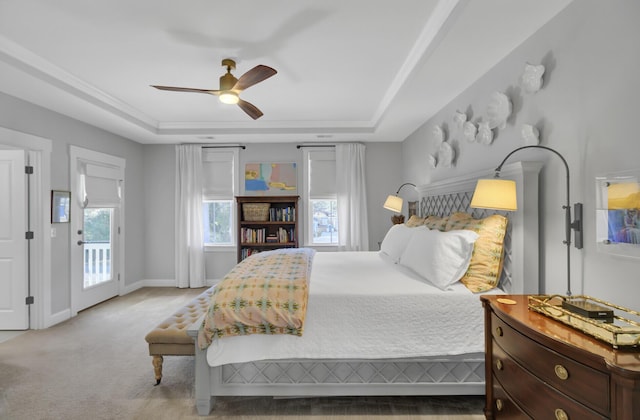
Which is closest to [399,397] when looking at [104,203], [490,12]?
[490,12]

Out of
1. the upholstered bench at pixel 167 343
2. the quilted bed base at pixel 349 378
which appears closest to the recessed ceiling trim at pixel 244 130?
the upholstered bench at pixel 167 343

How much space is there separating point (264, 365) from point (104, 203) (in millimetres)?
3803

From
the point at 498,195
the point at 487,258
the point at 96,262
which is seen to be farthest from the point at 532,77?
the point at 96,262

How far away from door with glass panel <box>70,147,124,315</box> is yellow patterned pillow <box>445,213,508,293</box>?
4.56m

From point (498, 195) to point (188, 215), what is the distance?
4728mm

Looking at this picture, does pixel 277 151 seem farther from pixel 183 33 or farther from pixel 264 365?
pixel 264 365

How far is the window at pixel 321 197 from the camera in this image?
533cm

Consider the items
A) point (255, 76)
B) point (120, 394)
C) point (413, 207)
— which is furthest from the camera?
point (413, 207)

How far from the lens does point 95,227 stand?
438 cm

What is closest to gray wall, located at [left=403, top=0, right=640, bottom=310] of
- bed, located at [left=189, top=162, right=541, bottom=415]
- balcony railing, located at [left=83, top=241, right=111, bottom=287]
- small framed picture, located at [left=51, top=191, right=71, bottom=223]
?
bed, located at [left=189, top=162, right=541, bottom=415]

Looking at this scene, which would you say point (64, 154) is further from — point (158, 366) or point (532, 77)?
point (532, 77)

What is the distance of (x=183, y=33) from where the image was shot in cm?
236

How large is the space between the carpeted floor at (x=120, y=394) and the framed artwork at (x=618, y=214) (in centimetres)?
136

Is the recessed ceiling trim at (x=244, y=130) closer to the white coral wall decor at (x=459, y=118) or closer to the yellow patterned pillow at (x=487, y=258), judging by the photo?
the white coral wall decor at (x=459, y=118)
